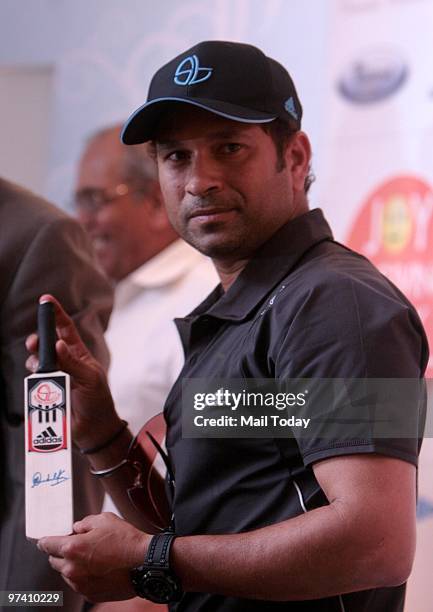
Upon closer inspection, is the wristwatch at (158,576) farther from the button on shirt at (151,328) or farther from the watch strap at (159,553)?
the button on shirt at (151,328)

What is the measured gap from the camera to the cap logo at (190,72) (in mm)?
971

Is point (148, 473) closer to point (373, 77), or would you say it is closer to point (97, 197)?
point (373, 77)

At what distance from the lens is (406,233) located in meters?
1.39

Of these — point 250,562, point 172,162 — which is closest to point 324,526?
point 250,562

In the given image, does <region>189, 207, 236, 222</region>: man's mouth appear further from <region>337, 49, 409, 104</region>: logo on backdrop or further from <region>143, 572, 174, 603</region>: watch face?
<region>337, 49, 409, 104</region>: logo on backdrop

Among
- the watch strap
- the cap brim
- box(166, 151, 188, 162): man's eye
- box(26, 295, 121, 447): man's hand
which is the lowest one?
the watch strap

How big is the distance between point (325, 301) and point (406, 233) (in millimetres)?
588

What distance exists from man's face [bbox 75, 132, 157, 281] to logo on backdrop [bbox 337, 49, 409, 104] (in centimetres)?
62

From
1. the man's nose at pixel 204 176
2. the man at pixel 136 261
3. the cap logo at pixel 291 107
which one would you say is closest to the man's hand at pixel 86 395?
the man's nose at pixel 204 176

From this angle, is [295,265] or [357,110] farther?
[357,110]

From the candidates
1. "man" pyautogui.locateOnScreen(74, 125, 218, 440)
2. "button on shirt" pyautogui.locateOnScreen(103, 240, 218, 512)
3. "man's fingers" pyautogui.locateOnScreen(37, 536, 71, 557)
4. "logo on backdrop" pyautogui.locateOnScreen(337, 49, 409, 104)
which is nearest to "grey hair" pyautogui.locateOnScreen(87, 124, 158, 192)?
"man" pyautogui.locateOnScreen(74, 125, 218, 440)

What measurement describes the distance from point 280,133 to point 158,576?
0.47 meters

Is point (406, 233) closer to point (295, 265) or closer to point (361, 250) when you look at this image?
point (361, 250)

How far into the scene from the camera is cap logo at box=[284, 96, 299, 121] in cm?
100
